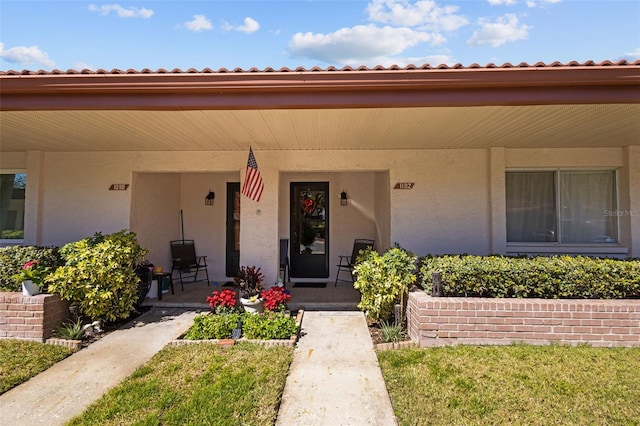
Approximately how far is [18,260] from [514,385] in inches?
245

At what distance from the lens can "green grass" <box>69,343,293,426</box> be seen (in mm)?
2613

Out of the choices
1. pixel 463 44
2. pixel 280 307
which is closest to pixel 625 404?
pixel 280 307

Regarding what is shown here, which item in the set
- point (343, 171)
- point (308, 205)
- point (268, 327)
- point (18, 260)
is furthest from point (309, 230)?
point (18, 260)

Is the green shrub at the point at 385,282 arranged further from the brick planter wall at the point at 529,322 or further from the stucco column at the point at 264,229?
the stucco column at the point at 264,229

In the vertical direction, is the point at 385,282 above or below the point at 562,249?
below

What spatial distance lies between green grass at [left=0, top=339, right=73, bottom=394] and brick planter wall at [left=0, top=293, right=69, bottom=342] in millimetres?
94

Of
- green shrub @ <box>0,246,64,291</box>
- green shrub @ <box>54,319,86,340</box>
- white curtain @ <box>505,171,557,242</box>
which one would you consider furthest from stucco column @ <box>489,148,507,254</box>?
green shrub @ <box>0,246,64,291</box>

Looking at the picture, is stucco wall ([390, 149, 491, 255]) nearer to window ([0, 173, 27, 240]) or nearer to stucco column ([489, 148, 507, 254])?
stucco column ([489, 148, 507, 254])

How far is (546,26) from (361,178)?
434 cm

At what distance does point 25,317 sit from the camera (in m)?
4.11

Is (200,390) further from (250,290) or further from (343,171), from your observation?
(343,171)

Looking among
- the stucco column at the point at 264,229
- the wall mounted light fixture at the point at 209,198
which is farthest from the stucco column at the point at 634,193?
the wall mounted light fixture at the point at 209,198

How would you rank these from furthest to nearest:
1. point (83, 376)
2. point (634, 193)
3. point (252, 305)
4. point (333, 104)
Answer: point (634, 193) → point (252, 305) → point (333, 104) → point (83, 376)

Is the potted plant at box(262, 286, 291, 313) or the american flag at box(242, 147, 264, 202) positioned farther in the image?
the american flag at box(242, 147, 264, 202)
